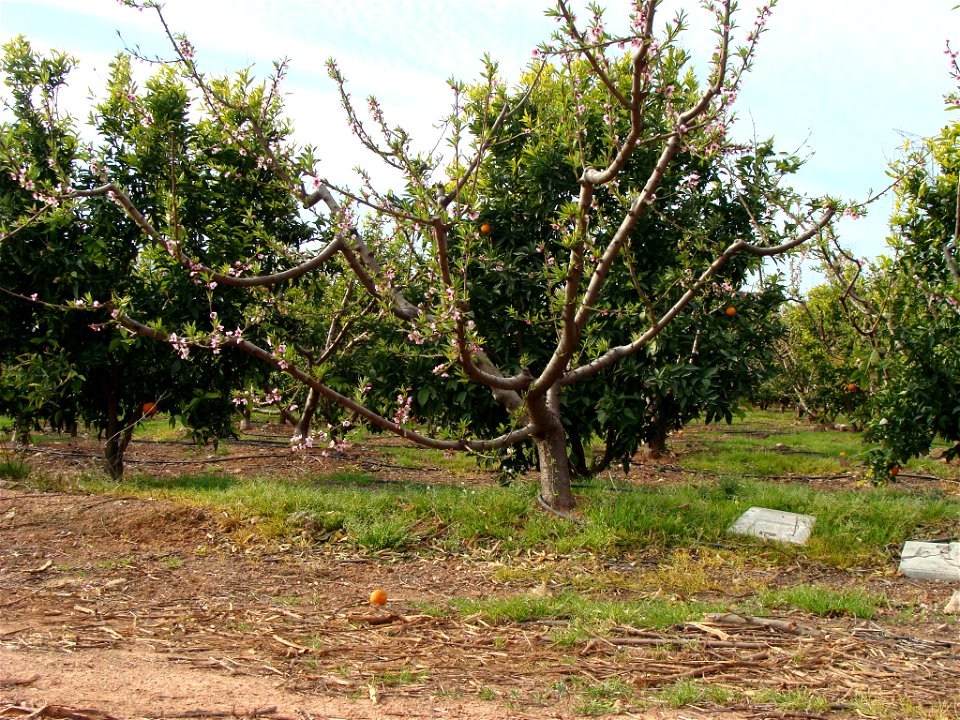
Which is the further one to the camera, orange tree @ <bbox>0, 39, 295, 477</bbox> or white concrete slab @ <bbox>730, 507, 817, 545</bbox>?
orange tree @ <bbox>0, 39, 295, 477</bbox>

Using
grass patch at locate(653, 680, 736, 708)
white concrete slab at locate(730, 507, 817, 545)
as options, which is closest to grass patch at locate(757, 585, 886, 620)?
white concrete slab at locate(730, 507, 817, 545)

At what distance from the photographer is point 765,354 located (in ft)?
24.1

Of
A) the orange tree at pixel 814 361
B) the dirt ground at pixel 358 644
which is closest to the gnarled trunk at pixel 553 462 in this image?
the dirt ground at pixel 358 644

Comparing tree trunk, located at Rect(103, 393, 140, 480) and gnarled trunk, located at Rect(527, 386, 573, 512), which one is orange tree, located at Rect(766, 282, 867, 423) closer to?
gnarled trunk, located at Rect(527, 386, 573, 512)

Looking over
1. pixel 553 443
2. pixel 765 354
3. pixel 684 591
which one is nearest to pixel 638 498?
pixel 553 443

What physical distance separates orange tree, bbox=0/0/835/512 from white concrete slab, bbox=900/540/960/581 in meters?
2.19

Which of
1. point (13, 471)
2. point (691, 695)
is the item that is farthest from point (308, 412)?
point (691, 695)

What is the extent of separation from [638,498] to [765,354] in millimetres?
1959

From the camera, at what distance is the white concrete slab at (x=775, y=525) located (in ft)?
19.5

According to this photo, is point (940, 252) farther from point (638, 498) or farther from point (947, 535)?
point (638, 498)

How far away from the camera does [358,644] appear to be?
13.1 ft

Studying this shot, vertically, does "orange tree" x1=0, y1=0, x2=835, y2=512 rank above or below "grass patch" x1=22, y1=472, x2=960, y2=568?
A: above

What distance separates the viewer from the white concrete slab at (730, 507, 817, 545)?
593 centimetres

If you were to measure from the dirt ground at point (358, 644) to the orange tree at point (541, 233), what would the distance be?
1.24 meters
